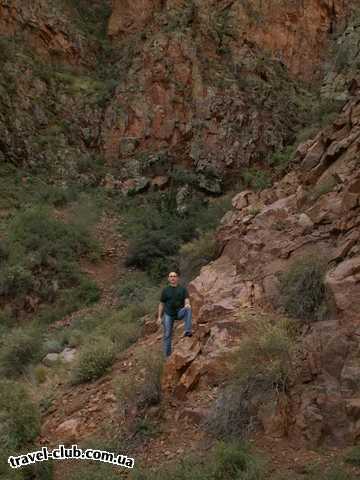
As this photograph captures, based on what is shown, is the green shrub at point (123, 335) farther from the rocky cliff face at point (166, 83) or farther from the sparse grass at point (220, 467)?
the rocky cliff face at point (166, 83)

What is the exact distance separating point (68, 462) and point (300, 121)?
19152 millimetres

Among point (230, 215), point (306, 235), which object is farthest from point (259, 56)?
point (306, 235)

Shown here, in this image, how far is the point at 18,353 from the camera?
424 inches

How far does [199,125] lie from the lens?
22609mm

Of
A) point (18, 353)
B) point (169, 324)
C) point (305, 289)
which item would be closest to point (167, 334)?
point (169, 324)

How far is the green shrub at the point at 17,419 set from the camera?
690cm

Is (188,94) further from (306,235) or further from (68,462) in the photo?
(68,462)

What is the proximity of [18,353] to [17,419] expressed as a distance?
3811mm

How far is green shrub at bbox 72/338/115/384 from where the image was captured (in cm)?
838

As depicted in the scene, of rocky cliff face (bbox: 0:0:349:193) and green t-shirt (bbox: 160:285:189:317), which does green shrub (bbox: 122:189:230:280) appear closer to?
rocky cliff face (bbox: 0:0:349:193)

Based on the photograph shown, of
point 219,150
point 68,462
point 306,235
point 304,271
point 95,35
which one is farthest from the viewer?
point 95,35

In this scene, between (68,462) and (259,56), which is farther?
(259,56)

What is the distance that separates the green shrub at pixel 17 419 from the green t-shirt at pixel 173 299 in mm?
2042

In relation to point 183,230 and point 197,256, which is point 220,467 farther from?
point 183,230
